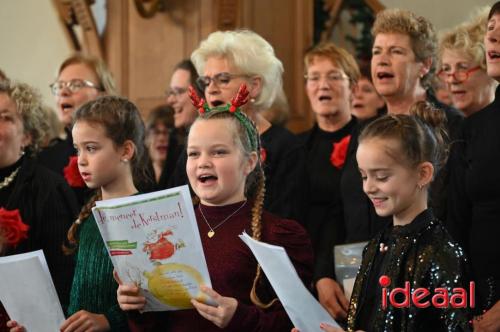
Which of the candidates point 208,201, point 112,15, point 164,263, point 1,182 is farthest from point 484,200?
point 112,15

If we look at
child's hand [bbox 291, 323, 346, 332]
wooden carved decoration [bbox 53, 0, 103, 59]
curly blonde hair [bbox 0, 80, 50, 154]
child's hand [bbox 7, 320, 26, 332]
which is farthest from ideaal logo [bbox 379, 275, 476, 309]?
wooden carved decoration [bbox 53, 0, 103, 59]

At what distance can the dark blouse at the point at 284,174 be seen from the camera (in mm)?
3334

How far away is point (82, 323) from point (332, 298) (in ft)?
2.84

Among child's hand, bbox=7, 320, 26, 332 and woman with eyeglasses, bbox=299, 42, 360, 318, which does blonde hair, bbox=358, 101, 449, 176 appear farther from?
child's hand, bbox=7, 320, 26, 332

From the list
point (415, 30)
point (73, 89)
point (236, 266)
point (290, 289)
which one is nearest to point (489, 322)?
point (290, 289)

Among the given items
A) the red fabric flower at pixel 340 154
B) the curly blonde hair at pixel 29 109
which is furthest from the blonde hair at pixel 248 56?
the curly blonde hair at pixel 29 109

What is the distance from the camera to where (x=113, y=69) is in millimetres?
5762

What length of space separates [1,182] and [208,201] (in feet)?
3.73

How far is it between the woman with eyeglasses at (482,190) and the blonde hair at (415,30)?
505mm

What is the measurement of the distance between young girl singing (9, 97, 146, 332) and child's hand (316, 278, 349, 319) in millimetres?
706

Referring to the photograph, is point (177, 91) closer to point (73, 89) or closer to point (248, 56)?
point (73, 89)

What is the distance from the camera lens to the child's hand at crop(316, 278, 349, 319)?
10.3 feet

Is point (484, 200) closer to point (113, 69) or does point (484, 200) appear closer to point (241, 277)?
point (241, 277)

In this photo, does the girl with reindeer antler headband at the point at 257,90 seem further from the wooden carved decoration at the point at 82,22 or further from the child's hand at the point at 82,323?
the wooden carved decoration at the point at 82,22
